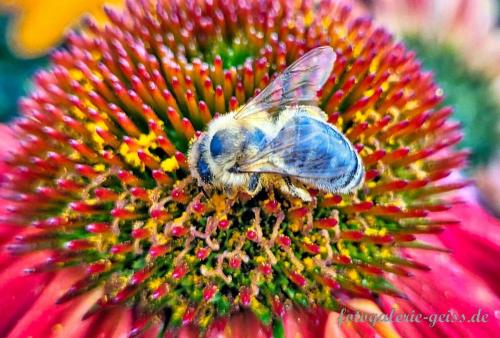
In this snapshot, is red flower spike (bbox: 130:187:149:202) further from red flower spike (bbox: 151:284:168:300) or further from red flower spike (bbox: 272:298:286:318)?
red flower spike (bbox: 272:298:286:318)

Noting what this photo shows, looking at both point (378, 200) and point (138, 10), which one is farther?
point (138, 10)

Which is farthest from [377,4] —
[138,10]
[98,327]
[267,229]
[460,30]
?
[98,327]

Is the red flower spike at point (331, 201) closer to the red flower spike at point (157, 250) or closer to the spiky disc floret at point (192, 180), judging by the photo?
the spiky disc floret at point (192, 180)

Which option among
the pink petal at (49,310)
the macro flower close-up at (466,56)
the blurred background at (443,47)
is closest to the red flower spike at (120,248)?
the pink petal at (49,310)

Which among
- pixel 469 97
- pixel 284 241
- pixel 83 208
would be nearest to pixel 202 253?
pixel 284 241

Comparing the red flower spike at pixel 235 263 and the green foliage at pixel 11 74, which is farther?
the green foliage at pixel 11 74

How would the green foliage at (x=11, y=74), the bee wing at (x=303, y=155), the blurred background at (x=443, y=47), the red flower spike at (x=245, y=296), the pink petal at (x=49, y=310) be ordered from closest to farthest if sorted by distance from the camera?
the bee wing at (x=303, y=155) → the red flower spike at (x=245, y=296) → the pink petal at (x=49, y=310) → the blurred background at (x=443, y=47) → the green foliage at (x=11, y=74)

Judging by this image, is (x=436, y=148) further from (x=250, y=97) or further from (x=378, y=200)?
(x=250, y=97)

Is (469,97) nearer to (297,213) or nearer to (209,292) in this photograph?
(297,213)
